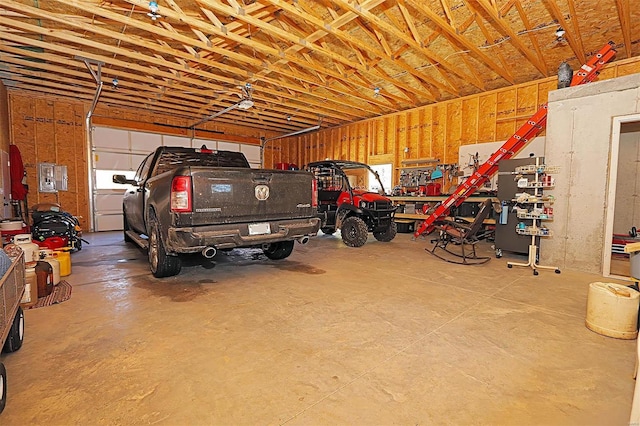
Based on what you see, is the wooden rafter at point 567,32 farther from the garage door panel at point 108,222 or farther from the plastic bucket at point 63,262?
the garage door panel at point 108,222

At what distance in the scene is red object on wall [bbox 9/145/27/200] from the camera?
7.57 metres

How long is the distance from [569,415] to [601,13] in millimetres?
6576

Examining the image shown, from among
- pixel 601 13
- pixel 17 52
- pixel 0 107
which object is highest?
pixel 601 13

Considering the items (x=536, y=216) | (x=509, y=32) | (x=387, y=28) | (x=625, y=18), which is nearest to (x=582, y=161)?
(x=536, y=216)

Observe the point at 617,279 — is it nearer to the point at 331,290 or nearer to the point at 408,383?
the point at 331,290

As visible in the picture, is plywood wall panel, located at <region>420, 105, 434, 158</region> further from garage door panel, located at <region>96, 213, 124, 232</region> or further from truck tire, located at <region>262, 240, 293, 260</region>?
garage door panel, located at <region>96, 213, 124, 232</region>

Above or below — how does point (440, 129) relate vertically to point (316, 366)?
above

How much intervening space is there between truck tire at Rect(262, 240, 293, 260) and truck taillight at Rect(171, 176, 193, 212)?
2090mm

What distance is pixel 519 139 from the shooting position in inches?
235

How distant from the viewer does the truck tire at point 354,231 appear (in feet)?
21.2

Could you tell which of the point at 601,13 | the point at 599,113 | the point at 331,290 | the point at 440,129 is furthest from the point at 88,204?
the point at 601,13

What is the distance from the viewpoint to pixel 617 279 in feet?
13.9

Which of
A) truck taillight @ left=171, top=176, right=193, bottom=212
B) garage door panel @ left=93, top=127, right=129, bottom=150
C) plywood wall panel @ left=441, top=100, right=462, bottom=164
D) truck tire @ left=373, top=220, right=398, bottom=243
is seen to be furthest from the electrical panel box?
plywood wall panel @ left=441, top=100, right=462, bottom=164

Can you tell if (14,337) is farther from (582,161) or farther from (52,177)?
(52,177)
